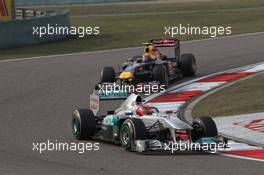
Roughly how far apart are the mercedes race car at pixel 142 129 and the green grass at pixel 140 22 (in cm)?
1723

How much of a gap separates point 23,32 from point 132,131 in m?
22.3

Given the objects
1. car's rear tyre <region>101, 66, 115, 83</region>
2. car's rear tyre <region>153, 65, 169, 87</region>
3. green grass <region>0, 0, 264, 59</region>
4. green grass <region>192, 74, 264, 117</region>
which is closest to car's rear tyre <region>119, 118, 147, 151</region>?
green grass <region>192, 74, 264, 117</region>

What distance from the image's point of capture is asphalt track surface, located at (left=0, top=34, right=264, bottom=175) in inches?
472

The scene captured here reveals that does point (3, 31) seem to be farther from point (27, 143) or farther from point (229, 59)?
point (27, 143)

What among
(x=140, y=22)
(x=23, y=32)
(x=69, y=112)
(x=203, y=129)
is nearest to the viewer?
(x=203, y=129)

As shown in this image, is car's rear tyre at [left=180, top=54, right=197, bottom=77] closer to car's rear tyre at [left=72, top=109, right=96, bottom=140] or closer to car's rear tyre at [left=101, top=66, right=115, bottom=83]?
car's rear tyre at [left=101, top=66, right=115, bottom=83]

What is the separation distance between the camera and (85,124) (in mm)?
14820

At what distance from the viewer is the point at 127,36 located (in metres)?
37.8

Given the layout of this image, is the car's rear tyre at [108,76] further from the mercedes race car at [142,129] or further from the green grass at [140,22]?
the green grass at [140,22]

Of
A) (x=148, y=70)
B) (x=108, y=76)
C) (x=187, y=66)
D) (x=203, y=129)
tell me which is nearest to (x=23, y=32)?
(x=187, y=66)

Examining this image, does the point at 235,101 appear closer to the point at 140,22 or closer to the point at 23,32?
the point at 23,32

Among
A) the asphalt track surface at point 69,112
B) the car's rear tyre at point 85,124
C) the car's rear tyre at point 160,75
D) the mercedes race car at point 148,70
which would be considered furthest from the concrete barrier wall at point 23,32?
the car's rear tyre at point 85,124

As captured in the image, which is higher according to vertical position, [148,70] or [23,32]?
[23,32]

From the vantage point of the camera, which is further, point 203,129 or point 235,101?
point 235,101
